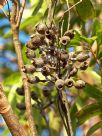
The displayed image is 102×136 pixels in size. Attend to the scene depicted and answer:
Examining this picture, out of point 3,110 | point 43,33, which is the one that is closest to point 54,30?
point 43,33

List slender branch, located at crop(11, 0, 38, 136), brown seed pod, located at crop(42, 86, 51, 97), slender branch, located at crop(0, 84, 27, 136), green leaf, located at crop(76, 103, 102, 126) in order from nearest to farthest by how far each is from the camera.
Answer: slender branch, located at crop(0, 84, 27, 136), slender branch, located at crop(11, 0, 38, 136), brown seed pod, located at crop(42, 86, 51, 97), green leaf, located at crop(76, 103, 102, 126)

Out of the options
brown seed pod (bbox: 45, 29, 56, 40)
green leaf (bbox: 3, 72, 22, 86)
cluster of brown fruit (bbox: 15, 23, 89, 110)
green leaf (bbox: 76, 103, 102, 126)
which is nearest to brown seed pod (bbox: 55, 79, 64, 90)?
cluster of brown fruit (bbox: 15, 23, 89, 110)

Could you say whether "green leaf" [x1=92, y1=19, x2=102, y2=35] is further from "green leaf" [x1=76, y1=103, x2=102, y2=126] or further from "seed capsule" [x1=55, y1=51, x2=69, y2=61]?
"seed capsule" [x1=55, y1=51, x2=69, y2=61]

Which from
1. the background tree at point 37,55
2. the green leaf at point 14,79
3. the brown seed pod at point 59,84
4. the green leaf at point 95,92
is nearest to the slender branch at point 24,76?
the background tree at point 37,55

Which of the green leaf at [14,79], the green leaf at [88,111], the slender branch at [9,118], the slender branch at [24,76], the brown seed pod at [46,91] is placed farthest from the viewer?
the green leaf at [14,79]

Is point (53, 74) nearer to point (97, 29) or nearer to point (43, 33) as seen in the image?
point (43, 33)

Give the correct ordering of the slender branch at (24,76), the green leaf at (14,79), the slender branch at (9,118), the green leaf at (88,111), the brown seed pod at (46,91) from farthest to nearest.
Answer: the green leaf at (14,79) → the green leaf at (88,111) → the brown seed pod at (46,91) → the slender branch at (24,76) → the slender branch at (9,118)

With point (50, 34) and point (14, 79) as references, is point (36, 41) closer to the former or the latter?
point (50, 34)

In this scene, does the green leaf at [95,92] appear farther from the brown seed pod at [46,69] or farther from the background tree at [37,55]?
the brown seed pod at [46,69]
